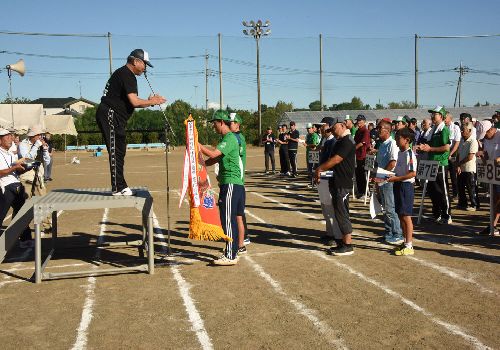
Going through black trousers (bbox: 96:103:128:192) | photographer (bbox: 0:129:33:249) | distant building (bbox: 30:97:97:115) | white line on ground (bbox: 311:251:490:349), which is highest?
distant building (bbox: 30:97:97:115)

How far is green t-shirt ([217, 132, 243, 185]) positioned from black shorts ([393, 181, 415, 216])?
2.43 meters

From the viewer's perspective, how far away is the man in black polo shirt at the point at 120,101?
262 inches

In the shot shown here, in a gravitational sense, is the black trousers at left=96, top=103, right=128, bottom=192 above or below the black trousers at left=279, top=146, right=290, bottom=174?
above

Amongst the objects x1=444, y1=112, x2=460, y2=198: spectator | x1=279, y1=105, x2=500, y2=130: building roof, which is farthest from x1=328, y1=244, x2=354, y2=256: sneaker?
x1=279, y1=105, x2=500, y2=130: building roof

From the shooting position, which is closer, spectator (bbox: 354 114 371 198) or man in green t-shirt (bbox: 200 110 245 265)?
man in green t-shirt (bbox: 200 110 245 265)

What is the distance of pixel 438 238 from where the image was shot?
8.83m

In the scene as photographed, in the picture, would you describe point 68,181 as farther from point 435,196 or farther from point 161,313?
point 161,313

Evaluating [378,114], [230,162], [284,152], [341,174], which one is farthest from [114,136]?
[378,114]

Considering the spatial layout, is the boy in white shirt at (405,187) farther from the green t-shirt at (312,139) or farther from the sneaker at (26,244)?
the green t-shirt at (312,139)

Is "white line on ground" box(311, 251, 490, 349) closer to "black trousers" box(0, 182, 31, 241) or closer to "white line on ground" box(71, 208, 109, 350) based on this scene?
"white line on ground" box(71, 208, 109, 350)

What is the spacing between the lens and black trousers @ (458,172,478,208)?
448 inches

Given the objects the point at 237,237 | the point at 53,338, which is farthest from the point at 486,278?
the point at 53,338

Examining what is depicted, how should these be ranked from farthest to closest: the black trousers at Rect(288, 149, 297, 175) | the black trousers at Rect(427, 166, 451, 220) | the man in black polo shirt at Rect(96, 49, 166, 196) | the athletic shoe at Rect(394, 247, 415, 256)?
the black trousers at Rect(288, 149, 297, 175)
the black trousers at Rect(427, 166, 451, 220)
the athletic shoe at Rect(394, 247, 415, 256)
the man in black polo shirt at Rect(96, 49, 166, 196)

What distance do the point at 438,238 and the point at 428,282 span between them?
2739 millimetres
